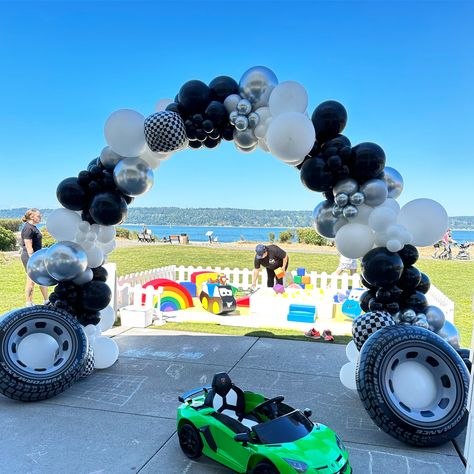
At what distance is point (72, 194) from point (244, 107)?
7.93 feet

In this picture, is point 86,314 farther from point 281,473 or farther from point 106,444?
point 281,473

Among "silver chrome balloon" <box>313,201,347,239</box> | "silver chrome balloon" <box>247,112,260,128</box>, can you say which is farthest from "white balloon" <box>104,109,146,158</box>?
"silver chrome balloon" <box>313,201,347,239</box>

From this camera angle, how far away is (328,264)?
20453 millimetres

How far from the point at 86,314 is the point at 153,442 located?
7.50 feet

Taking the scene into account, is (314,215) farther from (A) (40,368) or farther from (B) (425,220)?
(A) (40,368)

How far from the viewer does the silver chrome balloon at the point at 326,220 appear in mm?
5095

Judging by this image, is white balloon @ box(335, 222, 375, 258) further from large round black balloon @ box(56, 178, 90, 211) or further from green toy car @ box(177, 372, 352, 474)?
large round black balloon @ box(56, 178, 90, 211)

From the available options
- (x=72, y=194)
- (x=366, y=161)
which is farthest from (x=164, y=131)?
(x=366, y=161)

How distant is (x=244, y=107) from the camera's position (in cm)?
514

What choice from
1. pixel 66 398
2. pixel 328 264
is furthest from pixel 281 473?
pixel 328 264

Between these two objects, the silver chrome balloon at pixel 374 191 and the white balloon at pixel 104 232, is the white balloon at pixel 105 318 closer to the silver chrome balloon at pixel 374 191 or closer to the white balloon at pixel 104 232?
the white balloon at pixel 104 232

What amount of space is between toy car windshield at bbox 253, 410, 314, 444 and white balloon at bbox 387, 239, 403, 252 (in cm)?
211


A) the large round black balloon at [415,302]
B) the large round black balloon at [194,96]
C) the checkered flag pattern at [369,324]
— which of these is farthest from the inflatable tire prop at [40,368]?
the large round black balloon at [415,302]

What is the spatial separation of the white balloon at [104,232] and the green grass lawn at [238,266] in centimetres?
508
